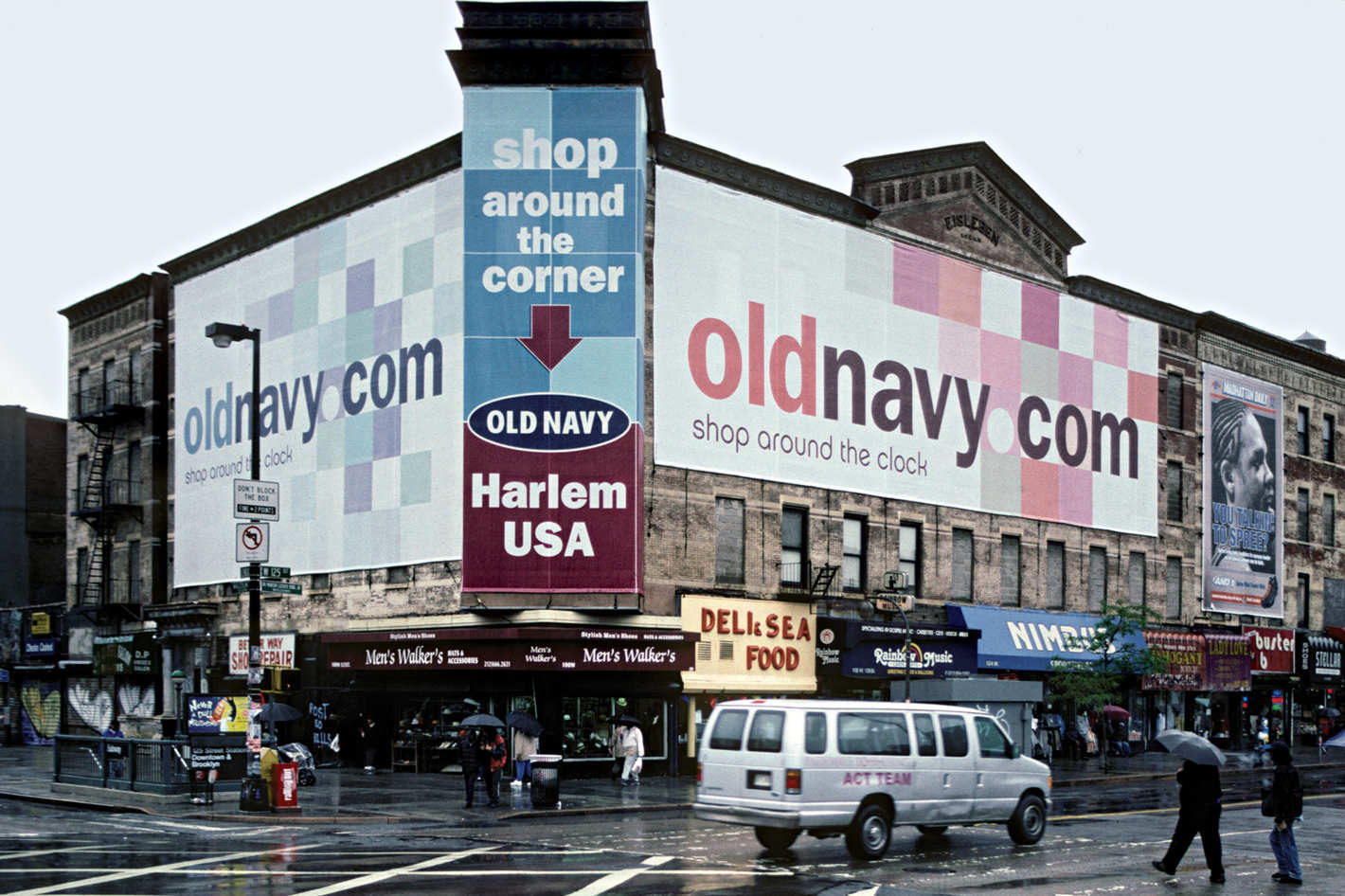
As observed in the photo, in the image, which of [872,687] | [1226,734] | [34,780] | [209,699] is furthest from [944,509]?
[34,780]

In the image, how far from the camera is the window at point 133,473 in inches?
2057

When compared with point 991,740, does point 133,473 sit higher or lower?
higher

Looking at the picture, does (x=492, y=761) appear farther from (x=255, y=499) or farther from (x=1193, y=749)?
(x=1193, y=749)

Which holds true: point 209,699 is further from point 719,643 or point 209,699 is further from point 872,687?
point 872,687

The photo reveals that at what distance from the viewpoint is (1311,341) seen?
6612cm

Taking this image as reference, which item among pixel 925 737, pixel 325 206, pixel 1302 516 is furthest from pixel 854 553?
pixel 1302 516

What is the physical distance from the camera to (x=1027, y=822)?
22391 mm

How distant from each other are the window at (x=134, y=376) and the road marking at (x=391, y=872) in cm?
3535

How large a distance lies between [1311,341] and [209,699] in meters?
53.2

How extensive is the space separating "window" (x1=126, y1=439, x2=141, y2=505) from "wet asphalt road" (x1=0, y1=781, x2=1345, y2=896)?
26659 mm

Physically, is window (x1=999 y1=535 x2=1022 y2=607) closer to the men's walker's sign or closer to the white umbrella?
the men's walker's sign

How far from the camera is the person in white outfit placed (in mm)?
34500

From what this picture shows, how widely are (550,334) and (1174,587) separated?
95.7 ft

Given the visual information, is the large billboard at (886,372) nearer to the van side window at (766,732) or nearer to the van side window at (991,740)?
Result: the van side window at (991,740)
